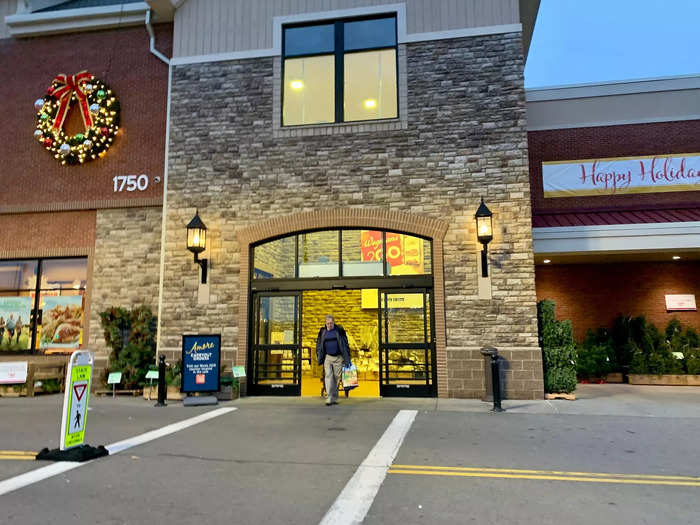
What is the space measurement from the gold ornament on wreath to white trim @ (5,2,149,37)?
1.29 m

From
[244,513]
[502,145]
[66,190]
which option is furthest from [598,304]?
[66,190]

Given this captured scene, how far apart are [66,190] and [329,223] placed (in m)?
6.81

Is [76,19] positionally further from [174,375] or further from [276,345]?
[276,345]

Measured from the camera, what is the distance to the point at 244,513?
161 inches

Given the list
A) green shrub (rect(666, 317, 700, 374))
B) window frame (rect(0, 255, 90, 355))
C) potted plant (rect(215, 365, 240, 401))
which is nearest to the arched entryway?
potted plant (rect(215, 365, 240, 401))

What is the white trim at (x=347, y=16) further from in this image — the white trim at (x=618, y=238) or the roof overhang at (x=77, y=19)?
the white trim at (x=618, y=238)

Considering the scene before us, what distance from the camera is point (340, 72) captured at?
1198 cm

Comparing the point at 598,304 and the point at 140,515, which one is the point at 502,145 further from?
the point at 140,515

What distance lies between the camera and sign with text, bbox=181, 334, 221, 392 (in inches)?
407

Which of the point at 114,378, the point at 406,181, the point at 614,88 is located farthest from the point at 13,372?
the point at 614,88

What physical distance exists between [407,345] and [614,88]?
30.5 ft

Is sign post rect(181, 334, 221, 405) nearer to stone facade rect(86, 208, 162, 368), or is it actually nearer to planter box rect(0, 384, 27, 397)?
stone facade rect(86, 208, 162, 368)

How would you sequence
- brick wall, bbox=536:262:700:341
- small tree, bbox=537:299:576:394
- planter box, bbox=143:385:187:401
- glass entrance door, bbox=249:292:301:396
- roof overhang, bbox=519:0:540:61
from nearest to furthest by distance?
small tree, bbox=537:299:576:394 → planter box, bbox=143:385:187:401 → glass entrance door, bbox=249:292:301:396 → roof overhang, bbox=519:0:540:61 → brick wall, bbox=536:262:700:341

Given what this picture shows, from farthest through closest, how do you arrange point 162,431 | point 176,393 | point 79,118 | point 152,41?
point 79,118, point 152,41, point 176,393, point 162,431
